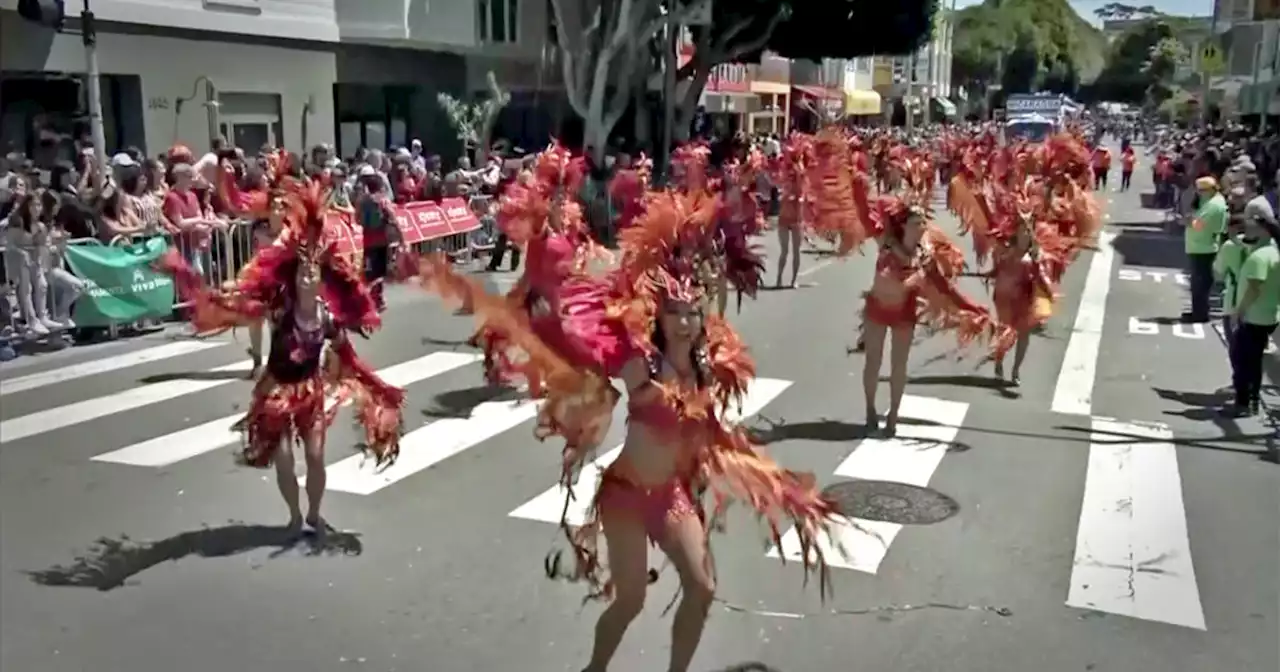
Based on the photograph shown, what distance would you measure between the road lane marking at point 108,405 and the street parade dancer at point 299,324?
265 centimetres

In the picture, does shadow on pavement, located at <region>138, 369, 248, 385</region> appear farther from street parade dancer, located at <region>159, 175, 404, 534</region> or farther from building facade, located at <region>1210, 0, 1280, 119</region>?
building facade, located at <region>1210, 0, 1280, 119</region>

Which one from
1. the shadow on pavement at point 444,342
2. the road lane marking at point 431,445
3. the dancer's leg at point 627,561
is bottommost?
the shadow on pavement at point 444,342

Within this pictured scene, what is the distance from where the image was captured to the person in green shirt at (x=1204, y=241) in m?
14.2

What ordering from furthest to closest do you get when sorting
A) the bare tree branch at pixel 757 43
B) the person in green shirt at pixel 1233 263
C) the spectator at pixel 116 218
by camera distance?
the bare tree branch at pixel 757 43
the spectator at pixel 116 218
the person in green shirt at pixel 1233 263

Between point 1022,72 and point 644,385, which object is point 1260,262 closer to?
point 644,385

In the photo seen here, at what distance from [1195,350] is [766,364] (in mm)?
4845

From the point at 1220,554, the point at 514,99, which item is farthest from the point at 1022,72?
the point at 1220,554

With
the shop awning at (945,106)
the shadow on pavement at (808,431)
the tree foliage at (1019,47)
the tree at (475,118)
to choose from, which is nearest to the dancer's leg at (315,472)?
the shadow on pavement at (808,431)

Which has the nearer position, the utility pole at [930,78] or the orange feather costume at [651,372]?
the orange feather costume at [651,372]

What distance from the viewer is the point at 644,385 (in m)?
4.43

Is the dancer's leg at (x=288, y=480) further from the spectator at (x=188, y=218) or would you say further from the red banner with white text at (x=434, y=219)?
the red banner with white text at (x=434, y=219)

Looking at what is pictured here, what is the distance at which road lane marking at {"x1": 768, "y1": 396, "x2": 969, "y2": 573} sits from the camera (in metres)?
6.57

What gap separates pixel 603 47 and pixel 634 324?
23056 mm

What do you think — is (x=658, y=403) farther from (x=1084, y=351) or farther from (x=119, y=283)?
(x=1084, y=351)
